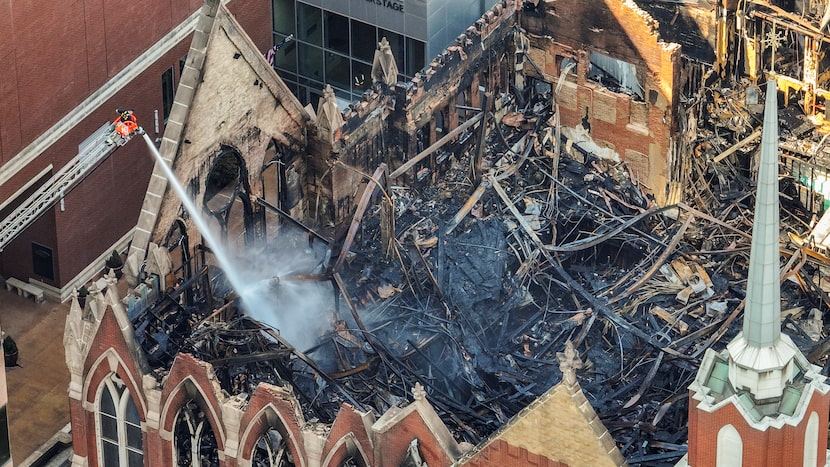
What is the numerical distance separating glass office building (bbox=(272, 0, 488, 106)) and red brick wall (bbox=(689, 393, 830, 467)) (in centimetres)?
4050

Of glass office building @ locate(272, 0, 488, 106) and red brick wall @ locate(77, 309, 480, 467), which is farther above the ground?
glass office building @ locate(272, 0, 488, 106)

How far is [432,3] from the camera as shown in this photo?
132 meters

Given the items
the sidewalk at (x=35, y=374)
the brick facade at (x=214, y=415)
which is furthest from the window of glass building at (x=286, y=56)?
the brick facade at (x=214, y=415)

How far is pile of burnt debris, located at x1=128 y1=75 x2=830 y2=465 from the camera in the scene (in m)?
108

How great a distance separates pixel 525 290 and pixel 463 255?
10.1 ft

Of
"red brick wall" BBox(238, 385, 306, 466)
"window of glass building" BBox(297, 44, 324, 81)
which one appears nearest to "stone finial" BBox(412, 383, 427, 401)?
"red brick wall" BBox(238, 385, 306, 466)

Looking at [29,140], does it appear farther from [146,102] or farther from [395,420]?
[395,420]

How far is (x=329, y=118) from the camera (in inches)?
4592

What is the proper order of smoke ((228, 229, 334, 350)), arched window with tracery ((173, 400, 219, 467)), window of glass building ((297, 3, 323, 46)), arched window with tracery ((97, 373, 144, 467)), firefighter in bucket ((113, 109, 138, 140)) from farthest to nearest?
window of glass building ((297, 3, 323, 46)) → firefighter in bucket ((113, 109, 138, 140)) → smoke ((228, 229, 334, 350)) → arched window with tracery ((97, 373, 144, 467)) → arched window with tracery ((173, 400, 219, 467))

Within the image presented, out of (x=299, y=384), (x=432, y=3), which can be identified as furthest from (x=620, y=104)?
(x=299, y=384)

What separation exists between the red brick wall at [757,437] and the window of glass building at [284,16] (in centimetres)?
4772

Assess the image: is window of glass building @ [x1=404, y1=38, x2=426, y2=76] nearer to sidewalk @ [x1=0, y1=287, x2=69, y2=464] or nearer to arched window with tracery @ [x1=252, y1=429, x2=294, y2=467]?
sidewalk @ [x1=0, y1=287, x2=69, y2=464]

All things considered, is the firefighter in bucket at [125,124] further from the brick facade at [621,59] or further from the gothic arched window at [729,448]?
the gothic arched window at [729,448]

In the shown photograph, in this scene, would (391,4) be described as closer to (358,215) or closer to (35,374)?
(35,374)
